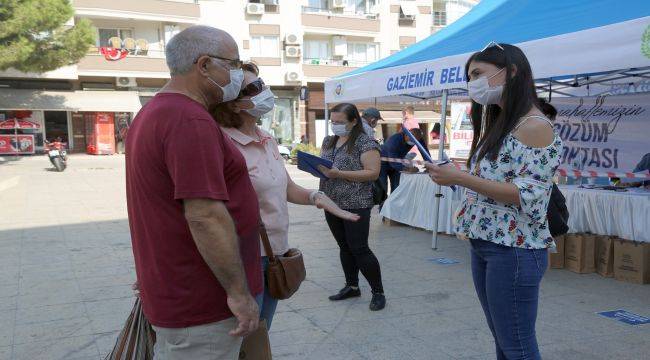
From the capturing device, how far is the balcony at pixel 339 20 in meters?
31.9

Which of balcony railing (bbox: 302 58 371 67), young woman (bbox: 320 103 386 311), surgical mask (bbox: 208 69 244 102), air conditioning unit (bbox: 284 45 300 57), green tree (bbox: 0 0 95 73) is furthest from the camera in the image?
balcony railing (bbox: 302 58 371 67)

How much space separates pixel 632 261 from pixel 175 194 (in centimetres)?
506

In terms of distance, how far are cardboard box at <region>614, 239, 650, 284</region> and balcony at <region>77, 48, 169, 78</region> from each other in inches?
1009

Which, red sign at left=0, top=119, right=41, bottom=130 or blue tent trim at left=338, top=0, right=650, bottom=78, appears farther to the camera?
red sign at left=0, top=119, right=41, bottom=130

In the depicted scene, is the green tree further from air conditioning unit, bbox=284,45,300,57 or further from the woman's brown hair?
the woman's brown hair

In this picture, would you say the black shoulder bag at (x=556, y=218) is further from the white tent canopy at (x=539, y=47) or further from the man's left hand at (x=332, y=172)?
the white tent canopy at (x=539, y=47)

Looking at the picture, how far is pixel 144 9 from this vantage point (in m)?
27.9

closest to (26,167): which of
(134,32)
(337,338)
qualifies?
(134,32)

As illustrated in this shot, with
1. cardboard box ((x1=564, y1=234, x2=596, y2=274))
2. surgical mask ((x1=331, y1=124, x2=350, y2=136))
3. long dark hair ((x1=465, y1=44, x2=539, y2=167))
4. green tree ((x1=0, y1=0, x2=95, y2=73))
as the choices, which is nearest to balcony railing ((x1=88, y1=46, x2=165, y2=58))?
green tree ((x1=0, y1=0, x2=95, y2=73))

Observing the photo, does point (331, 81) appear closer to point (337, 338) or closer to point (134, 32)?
point (337, 338)

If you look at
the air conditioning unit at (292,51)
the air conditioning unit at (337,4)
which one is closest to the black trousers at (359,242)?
the air conditioning unit at (292,51)

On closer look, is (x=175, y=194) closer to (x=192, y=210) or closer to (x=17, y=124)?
(x=192, y=210)

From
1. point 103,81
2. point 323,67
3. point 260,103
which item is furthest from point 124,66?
point 260,103

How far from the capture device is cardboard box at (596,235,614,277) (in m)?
5.46
